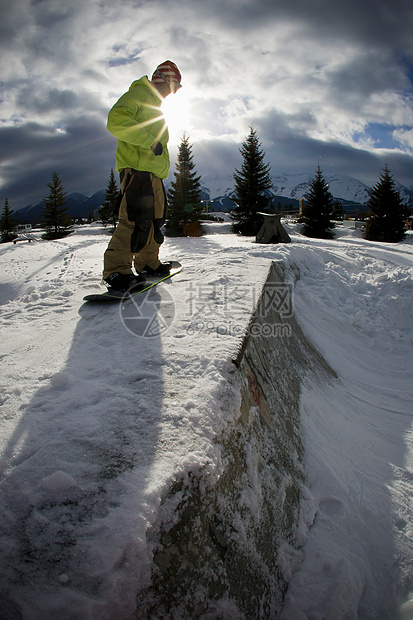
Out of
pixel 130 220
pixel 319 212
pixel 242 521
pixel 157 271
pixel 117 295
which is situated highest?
pixel 319 212

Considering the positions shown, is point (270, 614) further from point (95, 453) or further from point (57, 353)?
point (57, 353)

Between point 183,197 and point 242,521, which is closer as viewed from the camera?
point 242,521

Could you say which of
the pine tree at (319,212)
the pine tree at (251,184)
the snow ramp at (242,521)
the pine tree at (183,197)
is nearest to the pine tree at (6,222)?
the pine tree at (183,197)

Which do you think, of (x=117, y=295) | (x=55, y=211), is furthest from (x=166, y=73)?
(x=55, y=211)

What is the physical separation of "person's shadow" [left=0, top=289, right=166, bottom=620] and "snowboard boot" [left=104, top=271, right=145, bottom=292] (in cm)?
138

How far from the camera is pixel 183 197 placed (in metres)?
24.0

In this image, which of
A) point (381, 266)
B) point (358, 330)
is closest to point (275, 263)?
point (358, 330)

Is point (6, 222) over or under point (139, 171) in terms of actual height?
over

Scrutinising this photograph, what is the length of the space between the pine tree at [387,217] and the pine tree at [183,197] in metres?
14.3

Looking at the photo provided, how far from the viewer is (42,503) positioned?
0.86 m

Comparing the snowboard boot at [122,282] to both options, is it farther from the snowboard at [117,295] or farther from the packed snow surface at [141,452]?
the packed snow surface at [141,452]

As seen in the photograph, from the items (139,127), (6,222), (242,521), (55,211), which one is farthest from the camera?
(6,222)

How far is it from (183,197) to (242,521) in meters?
25.2

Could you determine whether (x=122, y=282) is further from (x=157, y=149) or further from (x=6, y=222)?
(x=6, y=222)
